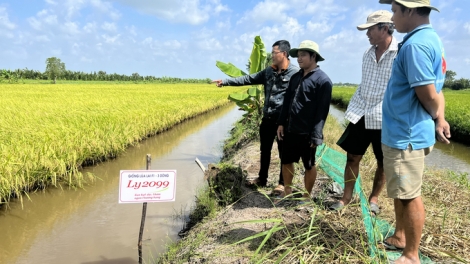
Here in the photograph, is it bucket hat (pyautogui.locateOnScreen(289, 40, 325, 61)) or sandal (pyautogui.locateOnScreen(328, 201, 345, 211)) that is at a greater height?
bucket hat (pyautogui.locateOnScreen(289, 40, 325, 61))

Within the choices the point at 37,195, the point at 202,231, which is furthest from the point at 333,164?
the point at 37,195

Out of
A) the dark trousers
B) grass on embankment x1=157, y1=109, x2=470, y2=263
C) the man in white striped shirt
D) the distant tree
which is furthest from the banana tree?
the distant tree

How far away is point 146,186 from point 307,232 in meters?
1.22

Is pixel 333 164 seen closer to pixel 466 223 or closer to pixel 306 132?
pixel 306 132

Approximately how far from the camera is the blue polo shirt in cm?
152

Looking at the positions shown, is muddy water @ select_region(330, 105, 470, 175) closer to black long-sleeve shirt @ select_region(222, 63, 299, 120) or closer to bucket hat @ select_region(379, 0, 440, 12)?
black long-sleeve shirt @ select_region(222, 63, 299, 120)

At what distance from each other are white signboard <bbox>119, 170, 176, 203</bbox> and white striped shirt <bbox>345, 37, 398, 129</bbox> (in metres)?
1.45

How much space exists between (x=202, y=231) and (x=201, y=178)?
260cm

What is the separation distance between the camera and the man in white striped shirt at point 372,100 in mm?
2287

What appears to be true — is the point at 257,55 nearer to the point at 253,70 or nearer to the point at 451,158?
the point at 253,70

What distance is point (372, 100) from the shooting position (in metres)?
2.43

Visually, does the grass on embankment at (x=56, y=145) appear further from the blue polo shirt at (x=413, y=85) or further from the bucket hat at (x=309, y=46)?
the blue polo shirt at (x=413, y=85)

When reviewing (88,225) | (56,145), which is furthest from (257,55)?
(88,225)

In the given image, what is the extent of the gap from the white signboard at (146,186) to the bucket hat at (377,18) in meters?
1.70
